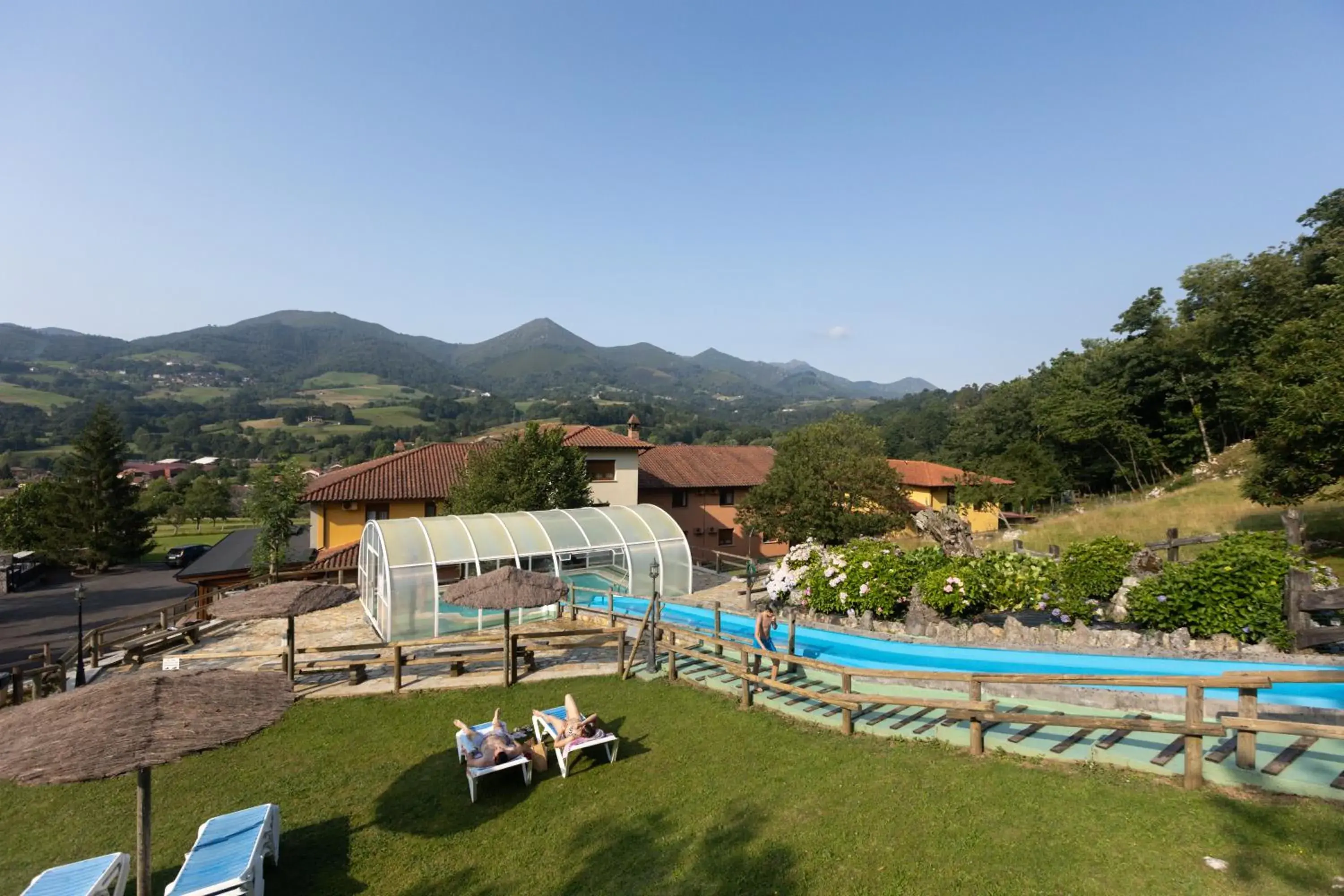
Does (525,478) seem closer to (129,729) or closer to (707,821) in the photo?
(707,821)

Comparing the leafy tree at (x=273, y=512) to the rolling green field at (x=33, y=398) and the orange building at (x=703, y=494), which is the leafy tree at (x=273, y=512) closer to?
the orange building at (x=703, y=494)

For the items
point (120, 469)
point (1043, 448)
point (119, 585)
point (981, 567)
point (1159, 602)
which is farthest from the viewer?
point (120, 469)

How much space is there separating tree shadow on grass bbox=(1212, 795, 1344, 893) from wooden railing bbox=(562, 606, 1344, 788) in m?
0.54

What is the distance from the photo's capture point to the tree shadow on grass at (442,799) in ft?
23.7

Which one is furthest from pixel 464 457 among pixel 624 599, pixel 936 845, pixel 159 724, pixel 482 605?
pixel 936 845

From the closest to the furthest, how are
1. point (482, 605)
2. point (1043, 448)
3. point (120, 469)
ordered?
point (482, 605), point (1043, 448), point (120, 469)

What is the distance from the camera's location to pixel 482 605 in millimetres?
11445

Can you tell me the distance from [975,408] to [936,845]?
6167 cm

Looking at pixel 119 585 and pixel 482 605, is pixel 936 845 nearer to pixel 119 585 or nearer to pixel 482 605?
pixel 482 605

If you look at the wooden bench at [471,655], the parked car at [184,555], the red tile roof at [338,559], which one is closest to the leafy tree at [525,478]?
the red tile roof at [338,559]

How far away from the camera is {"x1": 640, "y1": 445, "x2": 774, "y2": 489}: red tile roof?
120 feet

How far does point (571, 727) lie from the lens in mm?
8445

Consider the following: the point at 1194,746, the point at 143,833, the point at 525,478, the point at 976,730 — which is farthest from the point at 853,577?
the point at 525,478

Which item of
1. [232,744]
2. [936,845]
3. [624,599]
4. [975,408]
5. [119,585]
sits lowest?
[119,585]
